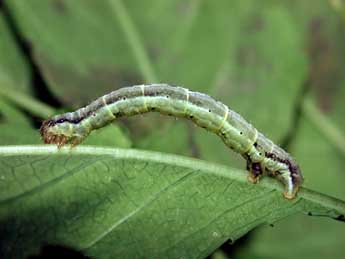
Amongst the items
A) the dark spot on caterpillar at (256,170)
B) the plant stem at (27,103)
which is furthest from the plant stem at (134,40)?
the dark spot on caterpillar at (256,170)

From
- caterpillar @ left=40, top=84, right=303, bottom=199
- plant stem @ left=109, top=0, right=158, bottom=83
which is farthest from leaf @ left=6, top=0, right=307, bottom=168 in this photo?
caterpillar @ left=40, top=84, right=303, bottom=199

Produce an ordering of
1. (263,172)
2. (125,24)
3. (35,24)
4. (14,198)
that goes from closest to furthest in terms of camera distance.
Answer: (14,198) → (263,172) → (35,24) → (125,24)

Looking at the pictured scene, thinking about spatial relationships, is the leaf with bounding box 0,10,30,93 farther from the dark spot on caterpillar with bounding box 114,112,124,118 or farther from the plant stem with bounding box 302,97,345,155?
the plant stem with bounding box 302,97,345,155

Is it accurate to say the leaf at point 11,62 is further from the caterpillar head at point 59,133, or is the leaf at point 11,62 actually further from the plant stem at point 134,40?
the caterpillar head at point 59,133

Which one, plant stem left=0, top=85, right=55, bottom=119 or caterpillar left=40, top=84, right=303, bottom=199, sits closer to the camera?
caterpillar left=40, top=84, right=303, bottom=199

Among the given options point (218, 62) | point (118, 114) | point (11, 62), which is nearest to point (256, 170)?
point (118, 114)

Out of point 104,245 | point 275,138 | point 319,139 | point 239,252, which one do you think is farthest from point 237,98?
point 104,245

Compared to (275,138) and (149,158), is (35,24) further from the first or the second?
(149,158)
